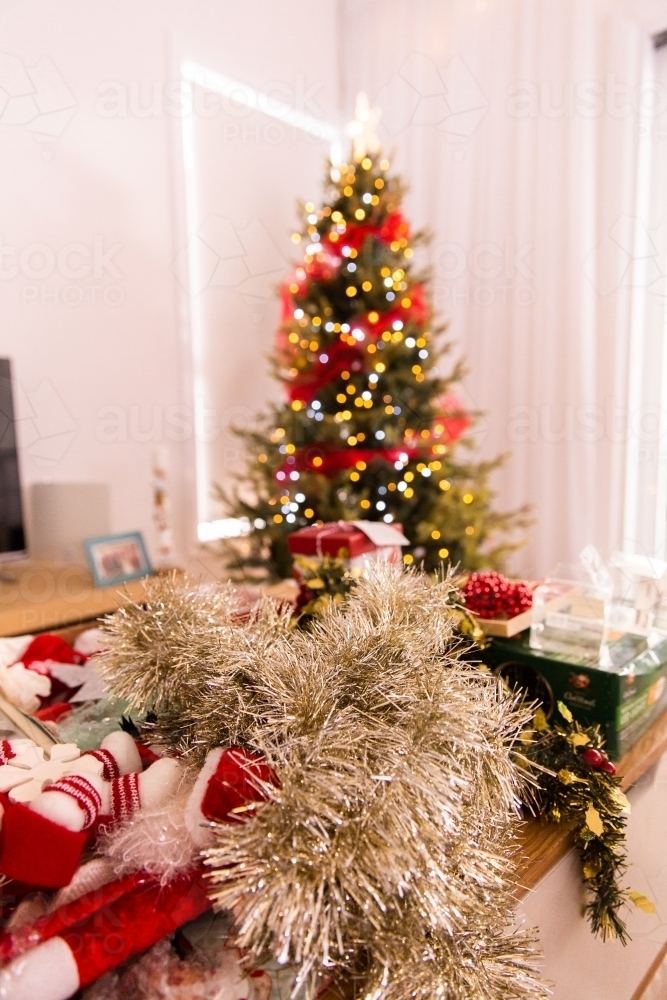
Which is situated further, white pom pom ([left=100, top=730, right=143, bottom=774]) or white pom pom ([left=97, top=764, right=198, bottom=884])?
white pom pom ([left=100, top=730, right=143, bottom=774])

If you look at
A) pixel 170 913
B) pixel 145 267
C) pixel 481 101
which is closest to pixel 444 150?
pixel 481 101

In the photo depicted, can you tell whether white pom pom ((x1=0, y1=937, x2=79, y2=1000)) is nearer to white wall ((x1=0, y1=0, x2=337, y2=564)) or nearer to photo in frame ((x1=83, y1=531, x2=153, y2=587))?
photo in frame ((x1=83, y1=531, x2=153, y2=587))

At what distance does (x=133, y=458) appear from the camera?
216 centimetres

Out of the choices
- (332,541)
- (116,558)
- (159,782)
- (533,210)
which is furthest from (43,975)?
(533,210)

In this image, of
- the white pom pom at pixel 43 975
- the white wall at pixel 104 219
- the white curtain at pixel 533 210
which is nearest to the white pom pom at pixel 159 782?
the white pom pom at pixel 43 975

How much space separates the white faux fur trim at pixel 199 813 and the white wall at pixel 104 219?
161 centimetres

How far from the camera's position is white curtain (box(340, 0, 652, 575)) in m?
1.91

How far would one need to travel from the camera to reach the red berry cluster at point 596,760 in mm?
648

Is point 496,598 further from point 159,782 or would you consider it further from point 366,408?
point 366,408

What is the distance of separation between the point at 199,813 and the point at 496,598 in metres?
0.50

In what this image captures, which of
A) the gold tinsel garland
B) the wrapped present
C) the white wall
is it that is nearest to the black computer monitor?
the white wall

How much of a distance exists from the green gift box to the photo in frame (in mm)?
1146

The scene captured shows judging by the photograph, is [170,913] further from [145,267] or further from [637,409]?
[145,267]

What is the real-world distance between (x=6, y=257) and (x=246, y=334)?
925mm
